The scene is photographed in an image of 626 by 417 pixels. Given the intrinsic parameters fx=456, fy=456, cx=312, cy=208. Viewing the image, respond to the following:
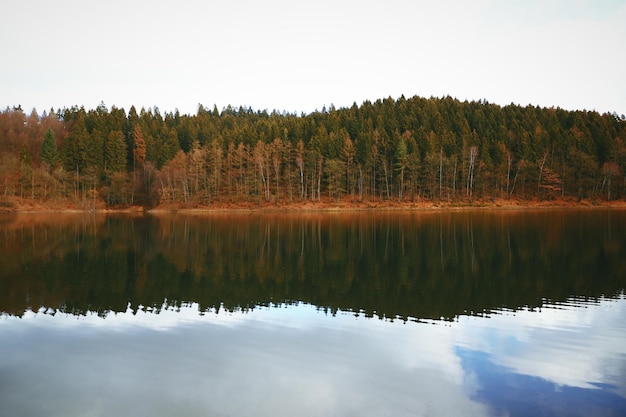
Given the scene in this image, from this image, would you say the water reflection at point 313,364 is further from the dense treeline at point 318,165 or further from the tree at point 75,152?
the tree at point 75,152

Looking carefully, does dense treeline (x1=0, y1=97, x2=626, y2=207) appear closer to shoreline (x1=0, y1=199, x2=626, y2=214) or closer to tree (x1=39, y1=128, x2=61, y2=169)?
tree (x1=39, y1=128, x2=61, y2=169)

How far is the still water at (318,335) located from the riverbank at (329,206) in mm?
69892

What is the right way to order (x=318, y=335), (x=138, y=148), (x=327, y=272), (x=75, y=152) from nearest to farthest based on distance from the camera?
1. (x=318, y=335)
2. (x=327, y=272)
3. (x=75, y=152)
4. (x=138, y=148)

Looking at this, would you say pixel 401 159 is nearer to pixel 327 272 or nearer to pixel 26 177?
pixel 26 177

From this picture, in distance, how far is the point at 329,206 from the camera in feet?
331

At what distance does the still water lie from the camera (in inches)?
381

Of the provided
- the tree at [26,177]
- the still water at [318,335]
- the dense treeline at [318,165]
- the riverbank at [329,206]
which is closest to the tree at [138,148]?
the dense treeline at [318,165]

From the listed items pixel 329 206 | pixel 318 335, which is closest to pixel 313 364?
pixel 318 335

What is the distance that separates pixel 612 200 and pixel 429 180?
135ft

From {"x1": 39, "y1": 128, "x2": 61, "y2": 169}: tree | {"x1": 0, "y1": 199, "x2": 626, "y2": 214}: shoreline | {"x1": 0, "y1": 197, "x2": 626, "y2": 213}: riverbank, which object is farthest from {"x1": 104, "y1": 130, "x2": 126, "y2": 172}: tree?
{"x1": 0, "y1": 199, "x2": 626, "y2": 214}: shoreline

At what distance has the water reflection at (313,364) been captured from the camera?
9.42 meters

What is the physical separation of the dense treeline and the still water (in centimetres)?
7537

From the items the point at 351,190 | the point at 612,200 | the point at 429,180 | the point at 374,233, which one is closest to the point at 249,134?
the point at 351,190

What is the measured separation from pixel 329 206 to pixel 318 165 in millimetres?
11068
